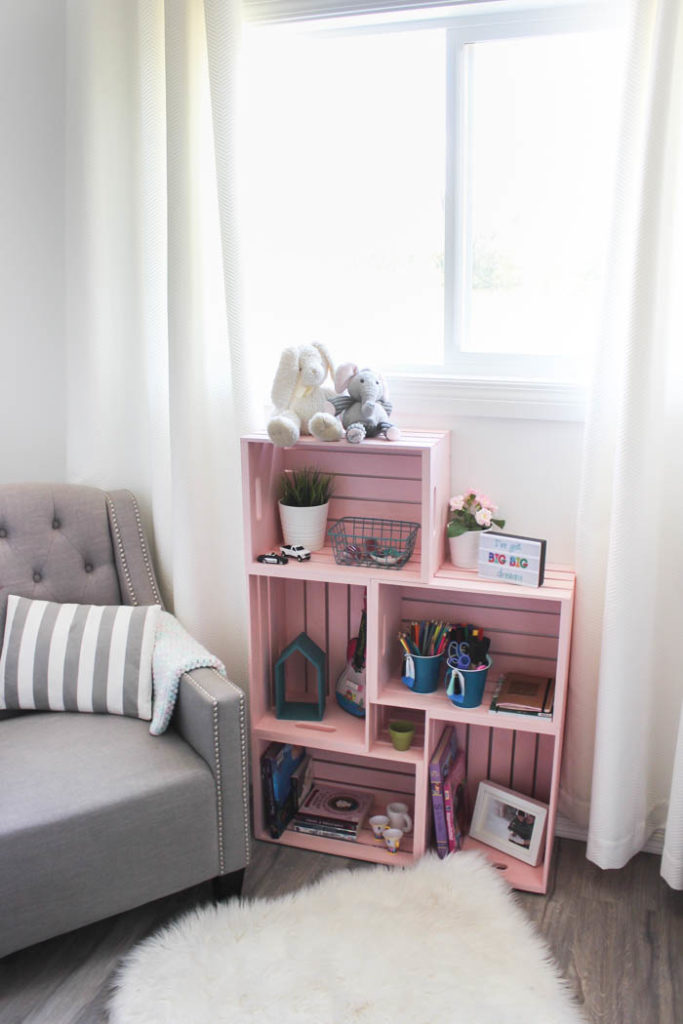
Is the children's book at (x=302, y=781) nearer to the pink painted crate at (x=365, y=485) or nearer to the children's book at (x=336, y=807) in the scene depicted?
the children's book at (x=336, y=807)

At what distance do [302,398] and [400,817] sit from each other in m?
1.13

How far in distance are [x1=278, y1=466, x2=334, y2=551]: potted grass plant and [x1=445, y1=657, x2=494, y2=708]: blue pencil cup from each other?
0.49 metres

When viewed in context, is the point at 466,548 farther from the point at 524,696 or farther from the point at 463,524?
the point at 524,696

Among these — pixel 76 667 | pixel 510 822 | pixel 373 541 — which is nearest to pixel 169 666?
pixel 76 667

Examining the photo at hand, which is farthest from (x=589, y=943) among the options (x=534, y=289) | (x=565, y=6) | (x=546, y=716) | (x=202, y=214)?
(x=565, y=6)

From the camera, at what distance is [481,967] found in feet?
6.16

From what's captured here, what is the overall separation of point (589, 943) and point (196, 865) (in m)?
0.90

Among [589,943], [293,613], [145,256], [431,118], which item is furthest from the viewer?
[293,613]

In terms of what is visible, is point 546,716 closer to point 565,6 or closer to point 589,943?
point 589,943

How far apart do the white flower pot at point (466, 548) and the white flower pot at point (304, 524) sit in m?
0.34

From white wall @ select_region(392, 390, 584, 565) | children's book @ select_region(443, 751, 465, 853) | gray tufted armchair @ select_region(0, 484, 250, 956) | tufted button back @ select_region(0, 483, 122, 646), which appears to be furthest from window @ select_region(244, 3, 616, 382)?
children's book @ select_region(443, 751, 465, 853)

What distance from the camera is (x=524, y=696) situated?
2.21 meters

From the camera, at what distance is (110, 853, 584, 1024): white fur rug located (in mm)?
1775

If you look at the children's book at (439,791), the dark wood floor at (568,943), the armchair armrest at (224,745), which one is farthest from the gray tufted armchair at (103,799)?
the children's book at (439,791)
